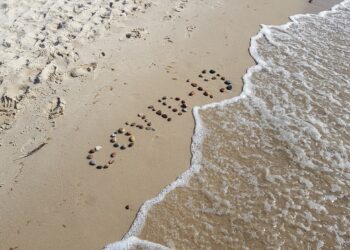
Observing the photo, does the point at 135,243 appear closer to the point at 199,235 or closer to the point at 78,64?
the point at 199,235

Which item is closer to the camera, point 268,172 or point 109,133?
point 268,172

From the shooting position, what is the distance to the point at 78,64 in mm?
6570

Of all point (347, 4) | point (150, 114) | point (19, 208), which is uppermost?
point (347, 4)

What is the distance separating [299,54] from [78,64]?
163 inches

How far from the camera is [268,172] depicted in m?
5.23

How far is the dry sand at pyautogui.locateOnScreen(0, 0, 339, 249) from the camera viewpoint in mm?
4531

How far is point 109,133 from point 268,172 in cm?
226

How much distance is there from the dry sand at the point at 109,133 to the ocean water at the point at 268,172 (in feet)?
0.88

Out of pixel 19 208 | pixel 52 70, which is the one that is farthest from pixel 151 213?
pixel 52 70

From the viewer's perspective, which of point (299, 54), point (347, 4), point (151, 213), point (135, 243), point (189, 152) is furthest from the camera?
point (347, 4)

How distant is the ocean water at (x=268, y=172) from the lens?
454 centimetres

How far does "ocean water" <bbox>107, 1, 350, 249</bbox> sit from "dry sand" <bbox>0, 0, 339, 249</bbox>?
27 cm

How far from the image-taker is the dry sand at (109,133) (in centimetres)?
453

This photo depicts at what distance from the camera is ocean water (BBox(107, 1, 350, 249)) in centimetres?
454
